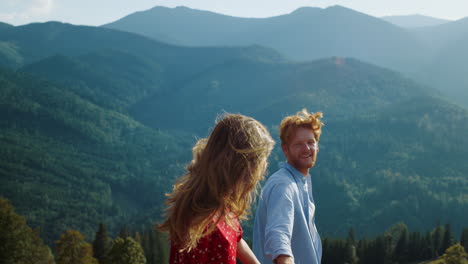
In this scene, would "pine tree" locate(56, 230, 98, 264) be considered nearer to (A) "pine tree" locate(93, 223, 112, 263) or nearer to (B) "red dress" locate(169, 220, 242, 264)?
(A) "pine tree" locate(93, 223, 112, 263)

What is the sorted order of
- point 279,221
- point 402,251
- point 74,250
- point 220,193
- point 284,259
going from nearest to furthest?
point 284,259, point 279,221, point 220,193, point 74,250, point 402,251

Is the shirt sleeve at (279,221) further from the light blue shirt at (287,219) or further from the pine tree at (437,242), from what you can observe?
the pine tree at (437,242)

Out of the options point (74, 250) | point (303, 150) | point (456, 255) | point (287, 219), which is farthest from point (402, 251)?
point (287, 219)

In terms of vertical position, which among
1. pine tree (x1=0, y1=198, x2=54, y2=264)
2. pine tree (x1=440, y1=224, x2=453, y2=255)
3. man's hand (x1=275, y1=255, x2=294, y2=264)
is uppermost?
man's hand (x1=275, y1=255, x2=294, y2=264)

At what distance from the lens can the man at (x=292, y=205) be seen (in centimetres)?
334

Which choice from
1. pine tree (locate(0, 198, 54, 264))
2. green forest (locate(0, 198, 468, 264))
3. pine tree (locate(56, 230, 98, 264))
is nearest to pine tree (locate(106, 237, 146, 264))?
green forest (locate(0, 198, 468, 264))

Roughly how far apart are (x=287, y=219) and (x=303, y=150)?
1.12 m

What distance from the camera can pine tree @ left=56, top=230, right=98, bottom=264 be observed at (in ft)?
124

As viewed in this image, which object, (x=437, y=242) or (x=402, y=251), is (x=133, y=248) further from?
(x=437, y=242)

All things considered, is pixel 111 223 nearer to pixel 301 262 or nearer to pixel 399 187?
pixel 399 187

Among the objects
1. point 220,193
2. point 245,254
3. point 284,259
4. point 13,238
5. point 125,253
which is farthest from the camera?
point 125,253

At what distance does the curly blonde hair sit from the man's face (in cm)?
5

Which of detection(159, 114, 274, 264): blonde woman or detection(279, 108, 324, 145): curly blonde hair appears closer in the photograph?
detection(159, 114, 274, 264): blonde woman

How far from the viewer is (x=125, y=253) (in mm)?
34312
